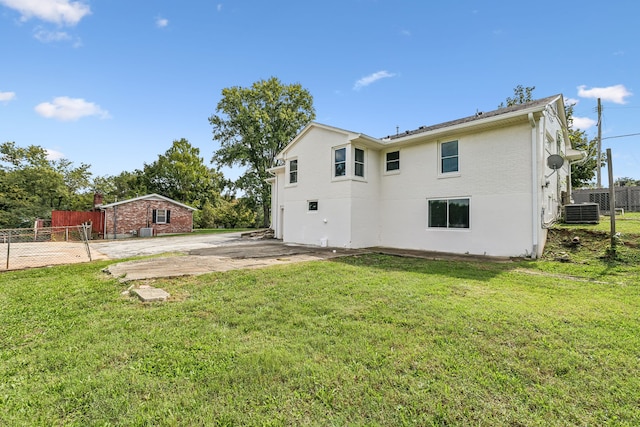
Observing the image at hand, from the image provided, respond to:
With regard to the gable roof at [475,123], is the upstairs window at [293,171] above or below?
below

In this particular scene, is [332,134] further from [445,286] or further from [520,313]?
[520,313]

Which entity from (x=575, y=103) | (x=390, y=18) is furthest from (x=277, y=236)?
(x=575, y=103)

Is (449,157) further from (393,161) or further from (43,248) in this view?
(43,248)

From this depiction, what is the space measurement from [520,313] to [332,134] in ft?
34.1

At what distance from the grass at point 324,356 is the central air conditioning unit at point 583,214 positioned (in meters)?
8.12

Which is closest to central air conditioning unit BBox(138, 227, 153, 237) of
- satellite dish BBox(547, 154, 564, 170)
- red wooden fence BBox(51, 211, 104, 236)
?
red wooden fence BBox(51, 211, 104, 236)

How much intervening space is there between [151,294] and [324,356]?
12.1 feet

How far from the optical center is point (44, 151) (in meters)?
33.8

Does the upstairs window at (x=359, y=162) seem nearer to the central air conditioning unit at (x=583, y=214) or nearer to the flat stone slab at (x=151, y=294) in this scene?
the central air conditioning unit at (x=583, y=214)

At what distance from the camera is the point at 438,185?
11492 mm

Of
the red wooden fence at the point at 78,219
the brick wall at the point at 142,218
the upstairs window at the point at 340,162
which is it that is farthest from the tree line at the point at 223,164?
the upstairs window at the point at 340,162

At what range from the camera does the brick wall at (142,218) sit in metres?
22.2

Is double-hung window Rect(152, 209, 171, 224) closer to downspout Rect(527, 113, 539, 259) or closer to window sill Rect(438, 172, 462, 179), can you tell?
window sill Rect(438, 172, 462, 179)

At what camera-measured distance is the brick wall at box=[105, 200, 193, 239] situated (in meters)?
22.2
